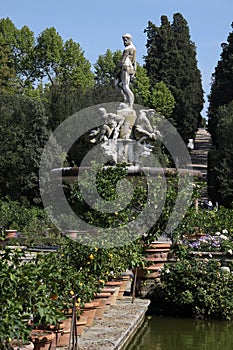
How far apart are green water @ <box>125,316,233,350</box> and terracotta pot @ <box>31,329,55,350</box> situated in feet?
7.84

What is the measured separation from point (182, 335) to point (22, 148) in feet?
73.2

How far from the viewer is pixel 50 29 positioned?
46469 millimetres

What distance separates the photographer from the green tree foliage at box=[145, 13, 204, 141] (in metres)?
51.0

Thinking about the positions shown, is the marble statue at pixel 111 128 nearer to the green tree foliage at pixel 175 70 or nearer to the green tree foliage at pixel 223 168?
the green tree foliage at pixel 223 168

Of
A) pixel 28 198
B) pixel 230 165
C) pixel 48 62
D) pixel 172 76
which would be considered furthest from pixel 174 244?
pixel 172 76

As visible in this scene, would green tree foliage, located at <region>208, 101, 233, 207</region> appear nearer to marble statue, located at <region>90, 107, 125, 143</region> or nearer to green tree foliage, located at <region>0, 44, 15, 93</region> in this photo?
green tree foliage, located at <region>0, 44, 15, 93</region>

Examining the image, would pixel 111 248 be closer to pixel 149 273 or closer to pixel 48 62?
pixel 149 273

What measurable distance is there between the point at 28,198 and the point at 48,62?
18636mm

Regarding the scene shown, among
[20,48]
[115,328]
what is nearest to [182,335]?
[115,328]

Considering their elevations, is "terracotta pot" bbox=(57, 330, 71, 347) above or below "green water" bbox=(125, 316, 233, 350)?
above

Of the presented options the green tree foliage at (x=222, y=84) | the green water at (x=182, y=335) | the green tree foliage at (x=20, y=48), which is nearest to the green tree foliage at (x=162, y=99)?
the green tree foliage at (x=222, y=84)

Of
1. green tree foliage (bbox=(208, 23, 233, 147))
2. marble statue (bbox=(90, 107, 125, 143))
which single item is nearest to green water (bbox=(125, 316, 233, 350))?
marble statue (bbox=(90, 107, 125, 143))

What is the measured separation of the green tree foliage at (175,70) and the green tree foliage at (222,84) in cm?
135

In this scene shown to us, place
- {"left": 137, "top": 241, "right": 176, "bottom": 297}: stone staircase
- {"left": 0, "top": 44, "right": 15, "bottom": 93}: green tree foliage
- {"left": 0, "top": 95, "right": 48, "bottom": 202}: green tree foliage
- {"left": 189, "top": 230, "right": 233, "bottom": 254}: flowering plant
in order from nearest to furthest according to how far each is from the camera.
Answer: {"left": 137, "top": 241, "right": 176, "bottom": 297}: stone staircase
{"left": 189, "top": 230, "right": 233, "bottom": 254}: flowering plant
{"left": 0, "top": 95, "right": 48, "bottom": 202}: green tree foliage
{"left": 0, "top": 44, "right": 15, "bottom": 93}: green tree foliage
